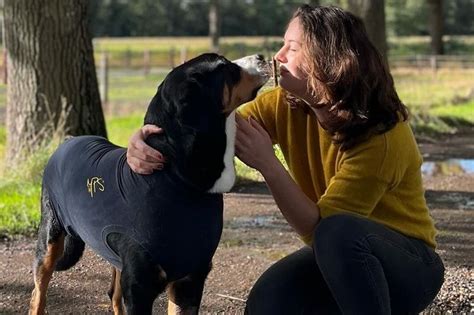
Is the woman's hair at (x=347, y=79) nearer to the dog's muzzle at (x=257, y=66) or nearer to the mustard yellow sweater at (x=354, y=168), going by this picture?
the mustard yellow sweater at (x=354, y=168)

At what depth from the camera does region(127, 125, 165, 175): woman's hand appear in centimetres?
314

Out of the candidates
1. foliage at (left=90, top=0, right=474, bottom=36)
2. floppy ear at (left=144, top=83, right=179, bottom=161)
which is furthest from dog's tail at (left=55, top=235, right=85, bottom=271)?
foliage at (left=90, top=0, right=474, bottom=36)

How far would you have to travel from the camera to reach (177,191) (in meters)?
3.16

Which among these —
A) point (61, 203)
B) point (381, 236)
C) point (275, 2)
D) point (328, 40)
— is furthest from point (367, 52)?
point (275, 2)

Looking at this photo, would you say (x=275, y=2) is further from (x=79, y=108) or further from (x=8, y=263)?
(x=8, y=263)

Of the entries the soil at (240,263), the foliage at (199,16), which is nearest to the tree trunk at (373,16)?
the soil at (240,263)

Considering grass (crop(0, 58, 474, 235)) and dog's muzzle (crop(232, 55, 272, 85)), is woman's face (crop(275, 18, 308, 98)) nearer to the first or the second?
dog's muzzle (crop(232, 55, 272, 85))

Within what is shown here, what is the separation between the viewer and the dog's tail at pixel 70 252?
3963 mm

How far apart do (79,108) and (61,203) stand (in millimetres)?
4161

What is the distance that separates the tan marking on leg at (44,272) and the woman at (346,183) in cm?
100

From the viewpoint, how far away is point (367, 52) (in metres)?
3.45

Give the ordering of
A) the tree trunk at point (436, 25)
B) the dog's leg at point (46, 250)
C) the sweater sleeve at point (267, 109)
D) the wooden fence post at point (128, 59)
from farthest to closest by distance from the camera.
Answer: the tree trunk at point (436, 25) < the wooden fence post at point (128, 59) < the dog's leg at point (46, 250) < the sweater sleeve at point (267, 109)

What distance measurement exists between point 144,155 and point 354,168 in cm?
92

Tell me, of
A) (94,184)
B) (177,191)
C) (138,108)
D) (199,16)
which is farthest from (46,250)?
(199,16)
